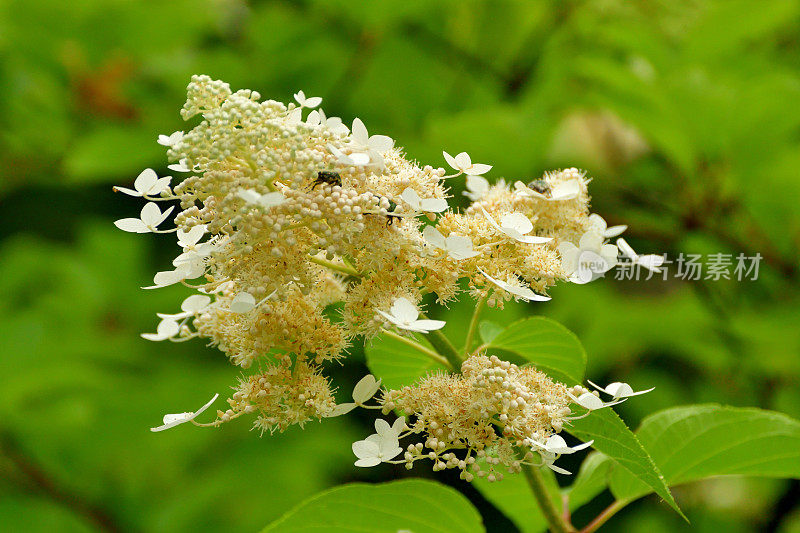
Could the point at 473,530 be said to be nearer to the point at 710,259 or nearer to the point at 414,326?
the point at 414,326

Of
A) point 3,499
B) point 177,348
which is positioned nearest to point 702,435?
point 3,499

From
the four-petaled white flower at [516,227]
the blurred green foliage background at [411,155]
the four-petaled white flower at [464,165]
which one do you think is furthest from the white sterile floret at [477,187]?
the blurred green foliage background at [411,155]

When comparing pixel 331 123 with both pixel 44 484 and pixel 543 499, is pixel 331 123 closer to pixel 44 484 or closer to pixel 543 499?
pixel 543 499

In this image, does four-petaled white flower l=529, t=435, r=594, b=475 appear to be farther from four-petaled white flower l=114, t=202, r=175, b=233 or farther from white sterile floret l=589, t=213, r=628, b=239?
four-petaled white flower l=114, t=202, r=175, b=233

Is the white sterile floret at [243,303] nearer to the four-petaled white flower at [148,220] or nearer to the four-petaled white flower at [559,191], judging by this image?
the four-petaled white flower at [148,220]

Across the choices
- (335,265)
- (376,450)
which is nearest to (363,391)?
(376,450)
